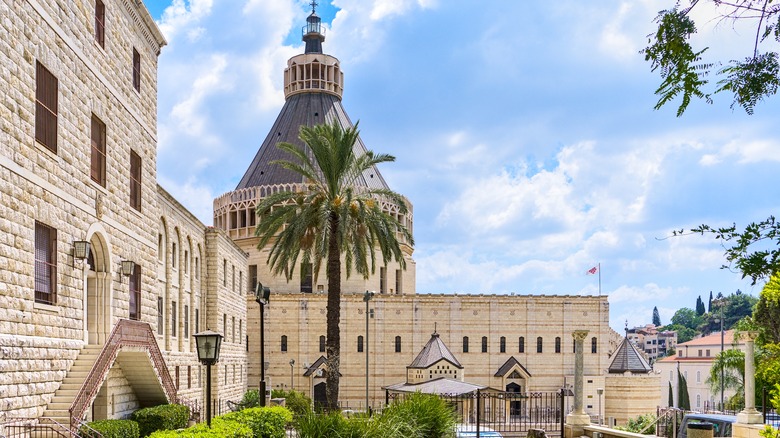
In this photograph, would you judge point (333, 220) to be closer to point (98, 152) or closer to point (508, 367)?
point (98, 152)

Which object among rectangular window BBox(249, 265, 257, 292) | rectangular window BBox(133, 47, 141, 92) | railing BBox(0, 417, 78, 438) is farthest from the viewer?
rectangular window BBox(249, 265, 257, 292)

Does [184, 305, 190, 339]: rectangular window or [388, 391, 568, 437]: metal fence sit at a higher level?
[184, 305, 190, 339]: rectangular window

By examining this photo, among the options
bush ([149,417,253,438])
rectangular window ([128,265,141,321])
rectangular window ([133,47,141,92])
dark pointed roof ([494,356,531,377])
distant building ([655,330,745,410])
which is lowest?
distant building ([655,330,745,410])

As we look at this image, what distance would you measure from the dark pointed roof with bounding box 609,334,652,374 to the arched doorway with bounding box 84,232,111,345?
154 feet

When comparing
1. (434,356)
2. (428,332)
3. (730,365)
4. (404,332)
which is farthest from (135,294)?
(428,332)

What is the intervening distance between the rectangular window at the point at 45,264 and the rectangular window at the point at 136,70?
7.47 meters

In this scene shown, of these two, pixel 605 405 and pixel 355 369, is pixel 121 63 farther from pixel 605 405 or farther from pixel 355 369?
pixel 605 405

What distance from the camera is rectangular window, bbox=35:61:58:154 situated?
16.6 metres

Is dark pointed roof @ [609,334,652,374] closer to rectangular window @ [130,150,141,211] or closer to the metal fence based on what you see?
the metal fence

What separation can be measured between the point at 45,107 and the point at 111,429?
6.89 metres

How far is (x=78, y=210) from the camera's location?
18.5 meters

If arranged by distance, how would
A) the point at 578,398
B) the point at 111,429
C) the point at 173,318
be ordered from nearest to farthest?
the point at 111,429, the point at 578,398, the point at 173,318

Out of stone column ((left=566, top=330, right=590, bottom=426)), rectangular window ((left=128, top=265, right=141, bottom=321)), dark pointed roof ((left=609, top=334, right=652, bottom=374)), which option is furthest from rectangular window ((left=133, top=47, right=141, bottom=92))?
dark pointed roof ((left=609, top=334, right=652, bottom=374))

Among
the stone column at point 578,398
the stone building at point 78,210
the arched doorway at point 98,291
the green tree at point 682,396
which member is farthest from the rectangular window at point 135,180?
the green tree at point 682,396
